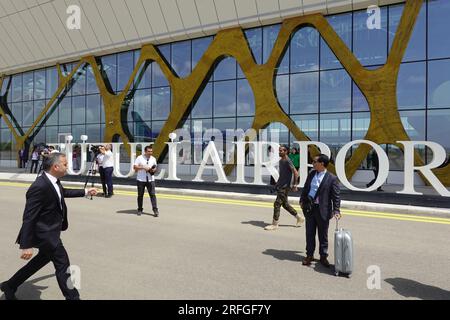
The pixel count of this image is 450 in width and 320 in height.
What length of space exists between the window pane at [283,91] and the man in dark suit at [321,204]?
16211 millimetres

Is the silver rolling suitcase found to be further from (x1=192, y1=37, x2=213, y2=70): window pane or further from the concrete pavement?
(x1=192, y1=37, x2=213, y2=70): window pane

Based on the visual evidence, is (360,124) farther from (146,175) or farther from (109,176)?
(146,175)

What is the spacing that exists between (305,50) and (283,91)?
2.65 metres

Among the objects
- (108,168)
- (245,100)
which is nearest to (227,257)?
(108,168)

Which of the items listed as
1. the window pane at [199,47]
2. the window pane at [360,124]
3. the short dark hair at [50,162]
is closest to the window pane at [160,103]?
the window pane at [199,47]

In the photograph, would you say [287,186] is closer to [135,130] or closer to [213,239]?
[213,239]

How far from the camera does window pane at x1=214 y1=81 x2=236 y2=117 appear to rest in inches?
915

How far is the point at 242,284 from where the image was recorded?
462 centimetres

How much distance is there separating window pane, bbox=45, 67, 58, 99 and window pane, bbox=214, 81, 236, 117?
55.5 feet

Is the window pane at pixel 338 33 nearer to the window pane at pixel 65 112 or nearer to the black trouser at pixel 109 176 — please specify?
the black trouser at pixel 109 176

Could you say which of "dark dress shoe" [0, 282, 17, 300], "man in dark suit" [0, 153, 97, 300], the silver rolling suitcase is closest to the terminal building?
the silver rolling suitcase

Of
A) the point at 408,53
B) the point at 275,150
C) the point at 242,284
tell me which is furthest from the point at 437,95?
the point at 242,284

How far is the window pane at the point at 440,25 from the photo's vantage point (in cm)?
1723
